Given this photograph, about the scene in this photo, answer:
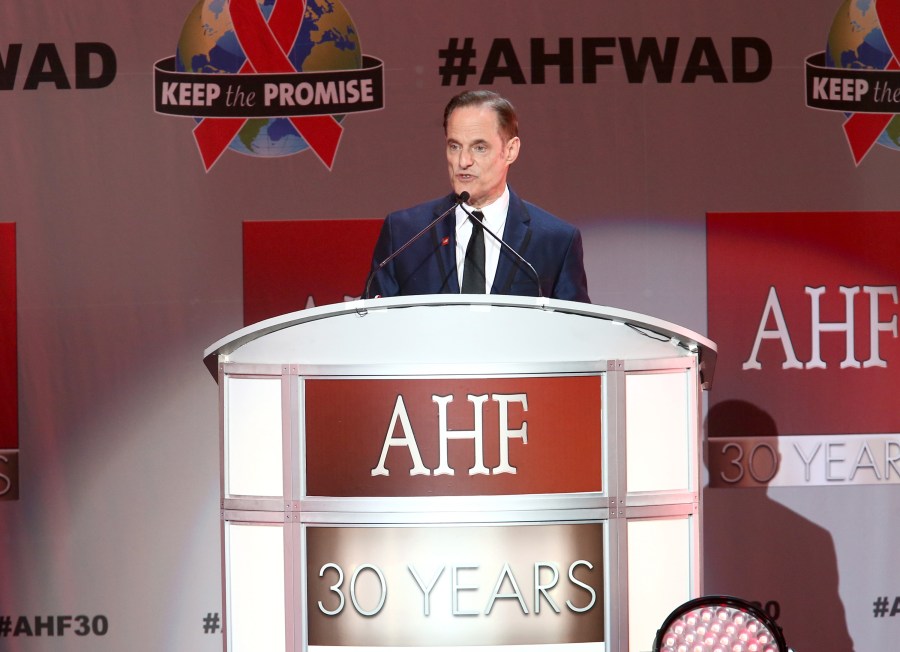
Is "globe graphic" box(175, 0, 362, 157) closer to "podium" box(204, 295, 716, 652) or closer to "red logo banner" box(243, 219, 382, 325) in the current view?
"red logo banner" box(243, 219, 382, 325)

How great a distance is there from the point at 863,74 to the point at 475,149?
1.94 meters

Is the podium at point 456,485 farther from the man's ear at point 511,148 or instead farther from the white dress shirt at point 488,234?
the man's ear at point 511,148

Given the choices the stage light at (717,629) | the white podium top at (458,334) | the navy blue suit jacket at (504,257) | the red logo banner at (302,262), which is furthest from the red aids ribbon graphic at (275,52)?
the stage light at (717,629)

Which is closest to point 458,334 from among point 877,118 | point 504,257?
point 504,257

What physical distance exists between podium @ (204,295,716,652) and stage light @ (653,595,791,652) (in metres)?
0.12

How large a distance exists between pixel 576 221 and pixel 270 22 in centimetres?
138

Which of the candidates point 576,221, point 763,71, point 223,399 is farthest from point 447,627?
point 763,71

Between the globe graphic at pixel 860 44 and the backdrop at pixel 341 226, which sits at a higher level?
the globe graphic at pixel 860 44

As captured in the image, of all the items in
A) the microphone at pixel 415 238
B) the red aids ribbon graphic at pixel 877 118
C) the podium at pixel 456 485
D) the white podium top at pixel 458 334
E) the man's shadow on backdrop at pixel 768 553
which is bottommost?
the man's shadow on backdrop at pixel 768 553

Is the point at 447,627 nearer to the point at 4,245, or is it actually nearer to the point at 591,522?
the point at 591,522

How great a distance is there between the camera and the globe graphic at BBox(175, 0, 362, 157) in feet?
12.5

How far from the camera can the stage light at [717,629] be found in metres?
1.56

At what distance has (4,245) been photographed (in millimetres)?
3797

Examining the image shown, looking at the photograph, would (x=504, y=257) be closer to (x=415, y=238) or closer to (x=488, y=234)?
(x=488, y=234)
